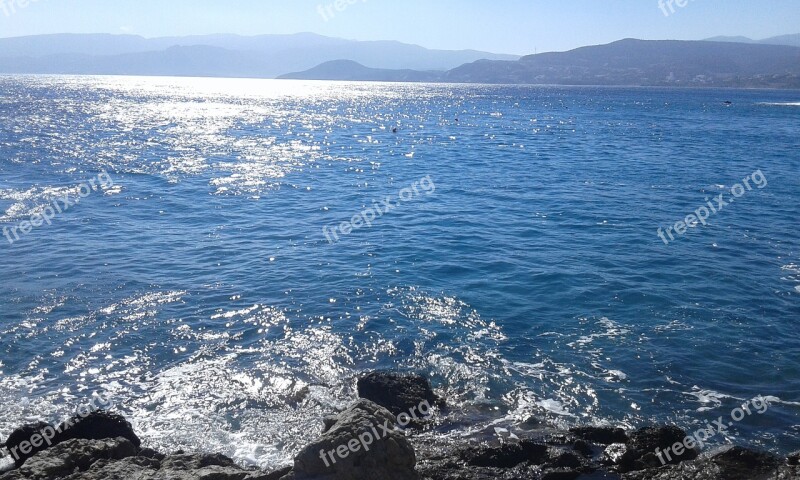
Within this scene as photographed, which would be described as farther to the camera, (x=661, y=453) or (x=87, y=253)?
(x=87, y=253)

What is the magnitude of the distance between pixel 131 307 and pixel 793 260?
2671 cm

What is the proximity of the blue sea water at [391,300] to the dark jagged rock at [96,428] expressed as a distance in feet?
3.11

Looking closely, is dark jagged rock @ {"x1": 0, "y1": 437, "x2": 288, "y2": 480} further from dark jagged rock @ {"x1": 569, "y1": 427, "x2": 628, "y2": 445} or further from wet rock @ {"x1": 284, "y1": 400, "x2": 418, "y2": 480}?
dark jagged rock @ {"x1": 569, "y1": 427, "x2": 628, "y2": 445}

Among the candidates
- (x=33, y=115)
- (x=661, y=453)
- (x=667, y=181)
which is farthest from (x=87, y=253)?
(x=33, y=115)

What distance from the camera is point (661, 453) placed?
1167 centimetres

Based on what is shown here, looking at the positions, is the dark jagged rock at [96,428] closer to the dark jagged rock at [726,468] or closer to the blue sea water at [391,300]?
the blue sea water at [391,300]

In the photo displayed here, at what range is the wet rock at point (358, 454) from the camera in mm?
9336

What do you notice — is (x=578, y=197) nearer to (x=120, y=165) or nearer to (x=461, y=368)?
(x=461, y=368)

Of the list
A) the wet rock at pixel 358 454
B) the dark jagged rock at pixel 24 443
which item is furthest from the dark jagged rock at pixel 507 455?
the dark jagged rock at pixel 24 443

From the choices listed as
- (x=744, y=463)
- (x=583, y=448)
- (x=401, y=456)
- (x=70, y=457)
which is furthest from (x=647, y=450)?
(x=70, y=457)

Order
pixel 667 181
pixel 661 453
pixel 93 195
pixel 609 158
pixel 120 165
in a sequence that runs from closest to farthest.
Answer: pixel 661 453
pixel 93 195
pixel 667 181
pixel 120 165
pixel 609 158

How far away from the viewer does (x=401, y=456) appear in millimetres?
9680

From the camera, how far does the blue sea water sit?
14477mm

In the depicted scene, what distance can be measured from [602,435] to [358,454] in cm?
595
